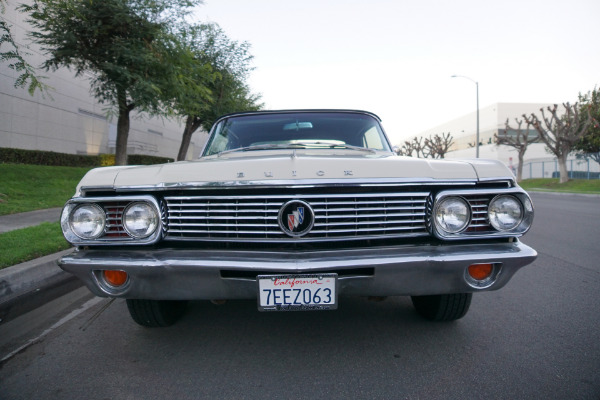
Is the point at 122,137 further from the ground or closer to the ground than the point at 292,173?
further from the ground

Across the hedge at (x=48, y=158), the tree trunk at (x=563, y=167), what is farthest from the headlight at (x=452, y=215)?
the tree trunk at (x=563, y=167)

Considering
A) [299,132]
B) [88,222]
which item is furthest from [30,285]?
[299,132]

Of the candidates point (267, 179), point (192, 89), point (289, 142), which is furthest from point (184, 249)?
point (192, 89)

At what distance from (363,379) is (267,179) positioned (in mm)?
1131

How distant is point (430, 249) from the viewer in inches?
81.1

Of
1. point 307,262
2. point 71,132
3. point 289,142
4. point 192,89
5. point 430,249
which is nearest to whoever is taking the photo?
point 307,262

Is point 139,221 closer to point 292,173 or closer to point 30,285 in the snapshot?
point 292,173

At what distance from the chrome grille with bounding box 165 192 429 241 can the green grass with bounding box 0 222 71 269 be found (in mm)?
2706

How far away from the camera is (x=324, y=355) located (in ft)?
7.49

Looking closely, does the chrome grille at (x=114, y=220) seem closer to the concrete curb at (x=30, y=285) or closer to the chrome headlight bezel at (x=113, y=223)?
the chrome headlight bezel at (x=113, y=223)

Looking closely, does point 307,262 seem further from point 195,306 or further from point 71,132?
point 71,132

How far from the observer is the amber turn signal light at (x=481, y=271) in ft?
6.84

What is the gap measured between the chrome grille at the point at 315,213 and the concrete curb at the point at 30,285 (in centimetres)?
188

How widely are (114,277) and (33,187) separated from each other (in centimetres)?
1086
